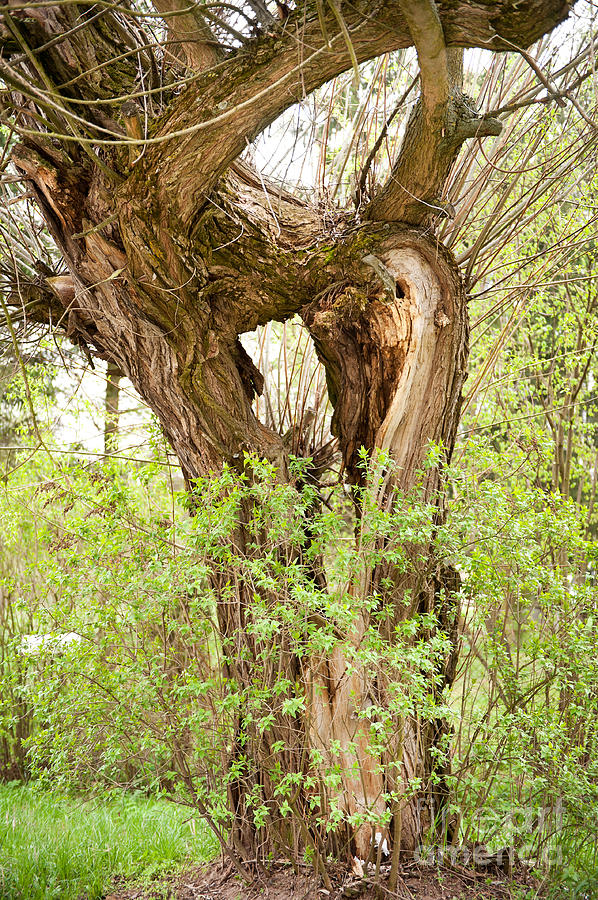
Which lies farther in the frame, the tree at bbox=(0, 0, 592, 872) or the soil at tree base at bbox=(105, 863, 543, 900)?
the soil at tree base at bbox=(105, 863, 543, 900)

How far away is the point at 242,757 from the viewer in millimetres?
2748

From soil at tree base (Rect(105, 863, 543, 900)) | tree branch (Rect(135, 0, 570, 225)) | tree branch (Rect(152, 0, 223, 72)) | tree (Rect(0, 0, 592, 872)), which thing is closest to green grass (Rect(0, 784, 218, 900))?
soil at tree base (Rect(105, 863, 543, 900))

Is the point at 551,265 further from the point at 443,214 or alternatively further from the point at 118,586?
the point at 118,586

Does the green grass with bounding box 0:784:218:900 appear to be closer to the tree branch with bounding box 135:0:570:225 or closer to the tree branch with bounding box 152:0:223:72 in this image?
the tree branch with bounding box 135:0:570:225

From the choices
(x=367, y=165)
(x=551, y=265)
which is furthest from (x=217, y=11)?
(x=551, y=265)

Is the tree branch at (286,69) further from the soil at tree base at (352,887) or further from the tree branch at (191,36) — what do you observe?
the soil at tree base at (352,887)

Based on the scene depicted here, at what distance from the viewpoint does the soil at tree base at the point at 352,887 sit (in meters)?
2.80

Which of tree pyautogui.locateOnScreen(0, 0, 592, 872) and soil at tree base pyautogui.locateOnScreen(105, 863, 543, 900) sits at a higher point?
tree pyautogui.locateOnScreen(0, 0, 592, 872)

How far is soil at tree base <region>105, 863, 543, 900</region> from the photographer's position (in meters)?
2.80

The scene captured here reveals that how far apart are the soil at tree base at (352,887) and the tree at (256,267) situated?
13 cm

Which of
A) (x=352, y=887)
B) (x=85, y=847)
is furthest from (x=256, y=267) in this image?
(x=85, y=847)

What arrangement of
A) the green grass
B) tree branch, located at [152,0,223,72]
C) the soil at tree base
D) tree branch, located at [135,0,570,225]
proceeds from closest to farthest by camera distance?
1. tree branch, located at [135,0,570,225]
2. tree branch, located at [152,0,223,72]
3. the soil at tree base
4. the green grass

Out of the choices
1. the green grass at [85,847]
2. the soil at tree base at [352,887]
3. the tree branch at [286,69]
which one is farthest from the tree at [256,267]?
the green grass at [85,847]

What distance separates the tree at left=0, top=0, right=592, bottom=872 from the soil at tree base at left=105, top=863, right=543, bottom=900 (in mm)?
130
